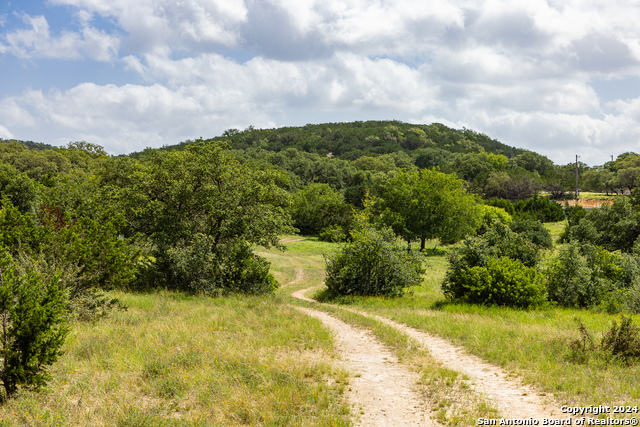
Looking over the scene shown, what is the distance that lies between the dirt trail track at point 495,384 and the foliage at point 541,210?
2544 inches

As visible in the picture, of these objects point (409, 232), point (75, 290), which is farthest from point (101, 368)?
point (409, 232)

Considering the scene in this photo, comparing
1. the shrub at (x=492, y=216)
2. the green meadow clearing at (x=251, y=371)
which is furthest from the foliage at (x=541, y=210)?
the green meadow clearing at (x=251, y=371)

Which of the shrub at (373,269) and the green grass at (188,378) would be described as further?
the shrub at (373,269)

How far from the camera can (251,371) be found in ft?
25.8

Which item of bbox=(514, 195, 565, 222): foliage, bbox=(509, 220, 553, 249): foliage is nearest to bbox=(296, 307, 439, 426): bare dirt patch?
bbox=(509, 220, 553, 249): foliage

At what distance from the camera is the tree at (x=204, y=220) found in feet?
64.6

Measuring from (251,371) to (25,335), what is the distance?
147 inches

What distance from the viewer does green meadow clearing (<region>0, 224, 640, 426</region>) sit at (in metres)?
6.28

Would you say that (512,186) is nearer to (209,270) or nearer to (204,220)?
(204,220)

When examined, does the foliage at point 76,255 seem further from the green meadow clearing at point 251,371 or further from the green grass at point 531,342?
the green grass at point 531,342

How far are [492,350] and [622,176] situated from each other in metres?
101

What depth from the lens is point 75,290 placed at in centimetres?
1275

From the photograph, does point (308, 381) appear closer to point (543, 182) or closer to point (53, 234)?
point (53, 234)

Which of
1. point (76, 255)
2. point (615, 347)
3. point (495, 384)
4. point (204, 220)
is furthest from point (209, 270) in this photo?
point (615, 347)
